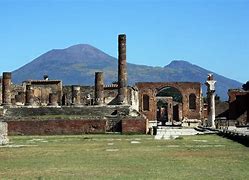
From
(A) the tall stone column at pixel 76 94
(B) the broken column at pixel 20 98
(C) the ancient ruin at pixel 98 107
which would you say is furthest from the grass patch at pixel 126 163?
(B) the broken column at pixel 20 98

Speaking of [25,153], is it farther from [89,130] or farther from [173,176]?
[89,130]

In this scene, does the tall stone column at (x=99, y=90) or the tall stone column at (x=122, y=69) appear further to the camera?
the tall stone column at (x=99, y=90)

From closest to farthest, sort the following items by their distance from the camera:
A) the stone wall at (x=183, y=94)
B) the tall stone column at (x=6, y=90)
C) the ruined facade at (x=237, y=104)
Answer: the tall stone column at (x=6, y=90) → the ruined facade at (x=237, y=104) → the stone wall at (x=183, y=94)

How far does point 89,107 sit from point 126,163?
28.6 m

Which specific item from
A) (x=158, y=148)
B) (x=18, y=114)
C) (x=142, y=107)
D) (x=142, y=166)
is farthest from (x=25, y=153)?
(x=142, y=107)

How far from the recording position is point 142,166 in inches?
673

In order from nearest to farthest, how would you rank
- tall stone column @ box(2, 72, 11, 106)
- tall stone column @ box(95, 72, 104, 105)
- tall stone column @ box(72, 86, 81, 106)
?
tall stone column @ box(2, 72, 11, 106), tall stone column @ box(95, 72, 104, 105), tall stone column @ box(72, 86, 81, 106)

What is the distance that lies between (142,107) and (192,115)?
5.66 meters

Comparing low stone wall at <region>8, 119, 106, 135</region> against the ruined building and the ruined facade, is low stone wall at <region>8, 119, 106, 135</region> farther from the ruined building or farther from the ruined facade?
the ruined facade

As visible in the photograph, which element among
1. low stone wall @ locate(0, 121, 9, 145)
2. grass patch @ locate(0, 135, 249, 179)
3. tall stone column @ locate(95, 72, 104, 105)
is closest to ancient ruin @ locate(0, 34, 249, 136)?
tall stone column @ locate(95, 72, 104, 105)

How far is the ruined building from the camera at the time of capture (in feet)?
128

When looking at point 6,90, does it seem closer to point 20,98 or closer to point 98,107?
point 20,98

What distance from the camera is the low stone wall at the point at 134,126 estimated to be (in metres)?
39.1

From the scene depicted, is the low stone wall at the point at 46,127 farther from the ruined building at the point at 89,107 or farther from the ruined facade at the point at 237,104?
the ruined facade at the point at 237,104
